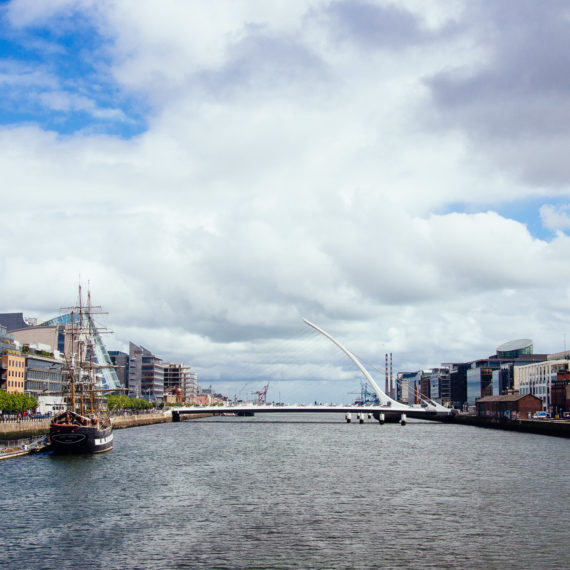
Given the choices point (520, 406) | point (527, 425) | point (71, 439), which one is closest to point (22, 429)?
point (71, 439)

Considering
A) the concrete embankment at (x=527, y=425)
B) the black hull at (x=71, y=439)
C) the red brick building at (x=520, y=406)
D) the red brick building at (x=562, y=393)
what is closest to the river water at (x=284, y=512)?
the black hull at (x=71, y=439)

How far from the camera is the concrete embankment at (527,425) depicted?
12196cm

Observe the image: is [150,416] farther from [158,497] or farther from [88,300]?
[158,497]

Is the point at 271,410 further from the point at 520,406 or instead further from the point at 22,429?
the point at 22,429

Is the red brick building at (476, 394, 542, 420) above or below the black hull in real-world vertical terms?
below

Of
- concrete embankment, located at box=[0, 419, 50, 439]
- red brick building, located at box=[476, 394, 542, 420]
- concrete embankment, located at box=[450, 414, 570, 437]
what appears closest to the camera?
concrete embankment, located at box=[0, 419, 50, 439]

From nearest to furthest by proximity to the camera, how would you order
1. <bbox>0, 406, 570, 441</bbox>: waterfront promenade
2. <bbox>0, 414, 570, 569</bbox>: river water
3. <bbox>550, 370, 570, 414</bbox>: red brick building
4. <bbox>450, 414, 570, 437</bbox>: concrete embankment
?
1. <bbox>0, 414, 570, 569</bbox>: river water
2. <bbox>0, 406, 570, 441</bbox>: waterfront promenade
3. <bbox>450, 414, 570, 437</bbox>: concrete embankment
4. <bbox>550, 370, 570, 414</bbox>: red brick building

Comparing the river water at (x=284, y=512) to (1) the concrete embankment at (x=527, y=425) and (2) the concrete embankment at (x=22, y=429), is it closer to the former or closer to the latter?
(2) the concrete embankment at (x=22, y=429)

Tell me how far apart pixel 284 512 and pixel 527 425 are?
106 metres

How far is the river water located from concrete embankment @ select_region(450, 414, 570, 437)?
41.4m

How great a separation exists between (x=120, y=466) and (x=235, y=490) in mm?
21074

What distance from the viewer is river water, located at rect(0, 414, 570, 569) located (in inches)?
1362

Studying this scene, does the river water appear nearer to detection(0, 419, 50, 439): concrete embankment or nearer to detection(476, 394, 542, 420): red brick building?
detection(0, 419, 50, 439): concrete embankment

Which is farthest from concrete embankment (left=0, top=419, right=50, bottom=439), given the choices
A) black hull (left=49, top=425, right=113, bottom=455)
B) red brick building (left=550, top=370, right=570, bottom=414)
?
red brick building (left=550, top=370, right=570, bottom=414)
